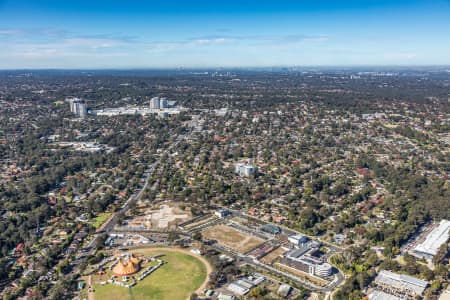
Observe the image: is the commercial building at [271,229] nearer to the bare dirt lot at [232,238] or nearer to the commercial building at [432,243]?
the bare dirt lot at [232,238]

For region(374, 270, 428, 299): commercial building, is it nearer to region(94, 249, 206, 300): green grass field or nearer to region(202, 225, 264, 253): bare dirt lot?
region(202, 225, 264, 253): bare dirt lot

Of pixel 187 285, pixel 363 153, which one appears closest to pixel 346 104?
pixel 363 153

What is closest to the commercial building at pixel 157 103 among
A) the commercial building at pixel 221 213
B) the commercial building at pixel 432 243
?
the commercial building at pixel 221 213

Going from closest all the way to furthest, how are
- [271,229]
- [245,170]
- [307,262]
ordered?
[307,262]
[271,229]
[245,170]

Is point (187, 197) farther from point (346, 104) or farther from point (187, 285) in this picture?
point (346, 104)

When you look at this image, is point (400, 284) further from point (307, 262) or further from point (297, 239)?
point (297, 239)

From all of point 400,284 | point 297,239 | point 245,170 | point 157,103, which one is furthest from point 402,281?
point 157,103
